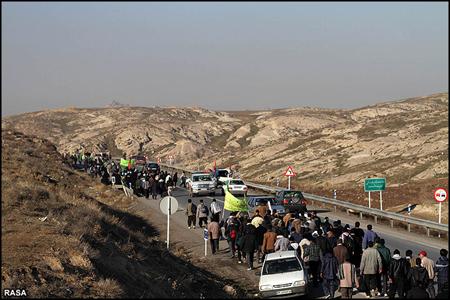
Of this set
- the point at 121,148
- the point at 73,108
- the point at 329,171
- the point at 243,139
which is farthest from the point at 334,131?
the point at 73,108

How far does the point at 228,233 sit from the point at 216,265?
1.62 metres

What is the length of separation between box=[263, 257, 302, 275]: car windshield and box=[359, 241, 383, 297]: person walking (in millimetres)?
1791

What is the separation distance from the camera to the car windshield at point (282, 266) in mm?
16500

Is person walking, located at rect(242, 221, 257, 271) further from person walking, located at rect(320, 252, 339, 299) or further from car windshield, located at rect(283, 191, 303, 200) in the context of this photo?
car windshield, located at rect(283, 191, 303, 200)

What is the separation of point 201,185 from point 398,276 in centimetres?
2867

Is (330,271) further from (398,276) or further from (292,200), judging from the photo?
(292,200)

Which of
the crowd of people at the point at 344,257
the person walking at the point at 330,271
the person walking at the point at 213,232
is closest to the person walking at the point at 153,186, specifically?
the person walking at the point at 213,232

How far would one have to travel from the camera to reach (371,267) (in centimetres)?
1548

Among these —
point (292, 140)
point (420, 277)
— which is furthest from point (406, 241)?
point (292, 140)

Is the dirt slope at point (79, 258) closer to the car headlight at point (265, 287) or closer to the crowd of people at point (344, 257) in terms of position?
the car headlight at point (265, 287)

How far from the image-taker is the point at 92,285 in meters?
13.7

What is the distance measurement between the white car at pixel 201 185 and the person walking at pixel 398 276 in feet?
92.7

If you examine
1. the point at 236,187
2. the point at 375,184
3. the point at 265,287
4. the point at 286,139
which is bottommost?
the point at 265,287

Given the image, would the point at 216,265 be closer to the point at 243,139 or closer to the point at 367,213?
the point at 367,213
